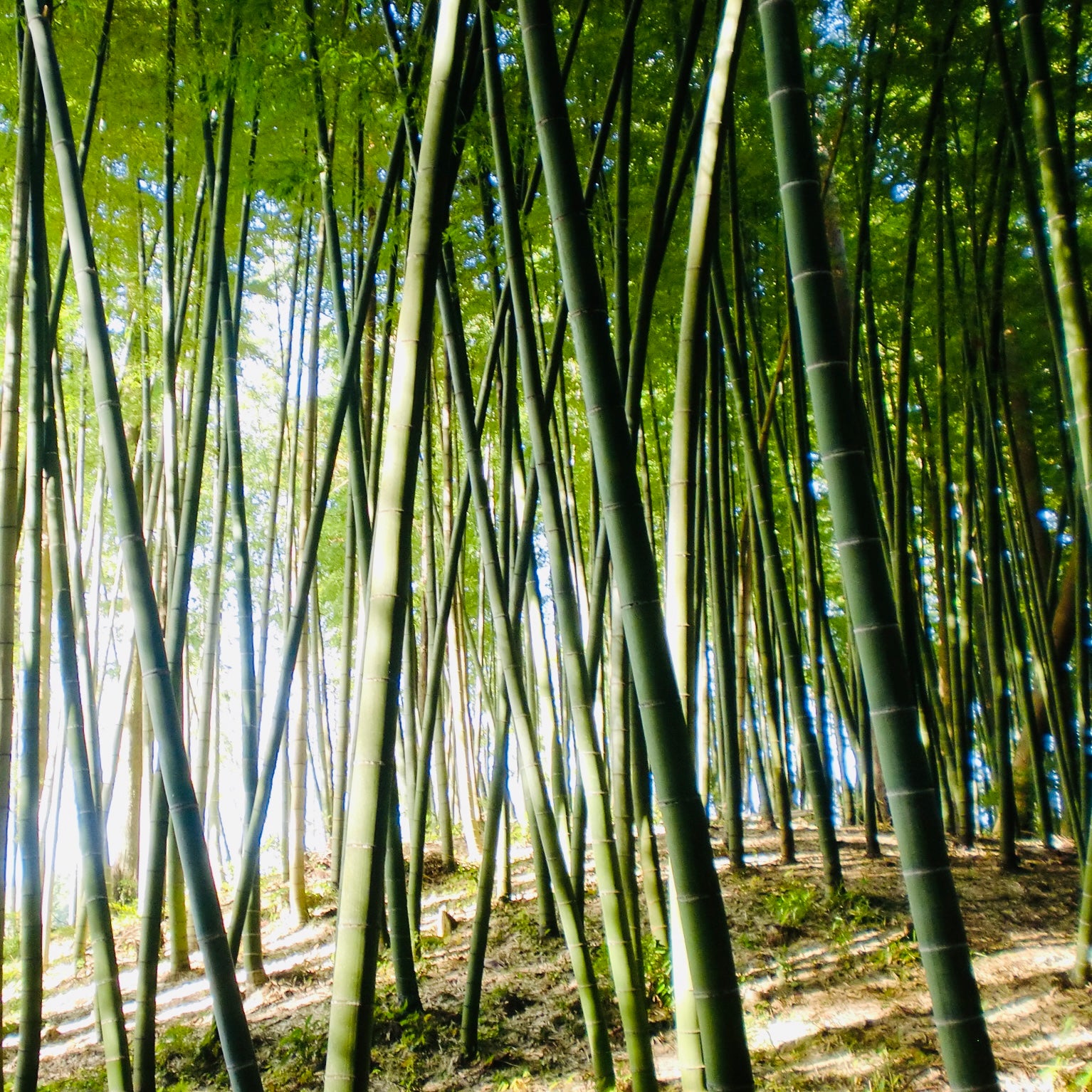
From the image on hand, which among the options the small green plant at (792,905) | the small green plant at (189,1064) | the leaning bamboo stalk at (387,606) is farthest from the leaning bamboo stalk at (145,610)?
the small green plant at (792,905)

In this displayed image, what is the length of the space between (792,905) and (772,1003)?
0.63 meters

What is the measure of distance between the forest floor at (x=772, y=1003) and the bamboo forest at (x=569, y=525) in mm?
20

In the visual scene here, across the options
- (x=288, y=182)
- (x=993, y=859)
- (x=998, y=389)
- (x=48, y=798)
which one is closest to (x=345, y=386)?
(x=288, y=182)

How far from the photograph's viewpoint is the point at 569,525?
144 inches

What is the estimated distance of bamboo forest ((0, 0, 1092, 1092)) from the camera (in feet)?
4.01

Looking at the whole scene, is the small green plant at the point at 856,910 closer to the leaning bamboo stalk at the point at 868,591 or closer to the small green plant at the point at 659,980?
the small green plant at the point at 659,980

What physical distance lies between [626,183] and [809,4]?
1655 mm

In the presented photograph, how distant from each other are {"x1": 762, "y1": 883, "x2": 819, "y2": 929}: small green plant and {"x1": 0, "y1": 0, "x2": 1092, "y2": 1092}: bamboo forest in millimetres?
15

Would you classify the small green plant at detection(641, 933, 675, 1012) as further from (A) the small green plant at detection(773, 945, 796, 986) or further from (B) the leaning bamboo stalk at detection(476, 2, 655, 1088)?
(B) the leaning bamboo stalk at detection(476, 2, 655, 1088)

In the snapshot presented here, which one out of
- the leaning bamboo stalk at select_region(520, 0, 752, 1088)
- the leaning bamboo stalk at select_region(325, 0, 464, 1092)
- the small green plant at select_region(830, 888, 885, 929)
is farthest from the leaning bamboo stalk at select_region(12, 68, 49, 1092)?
the small green plant at select_region(830, 888, 885, 929)

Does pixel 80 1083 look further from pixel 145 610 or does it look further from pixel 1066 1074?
pixel 1066 1074

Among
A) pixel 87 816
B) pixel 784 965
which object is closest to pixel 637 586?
pixel 87 816

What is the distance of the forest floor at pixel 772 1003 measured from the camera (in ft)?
8.16

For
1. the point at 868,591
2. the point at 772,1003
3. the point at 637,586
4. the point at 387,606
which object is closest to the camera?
the point at 868,591
